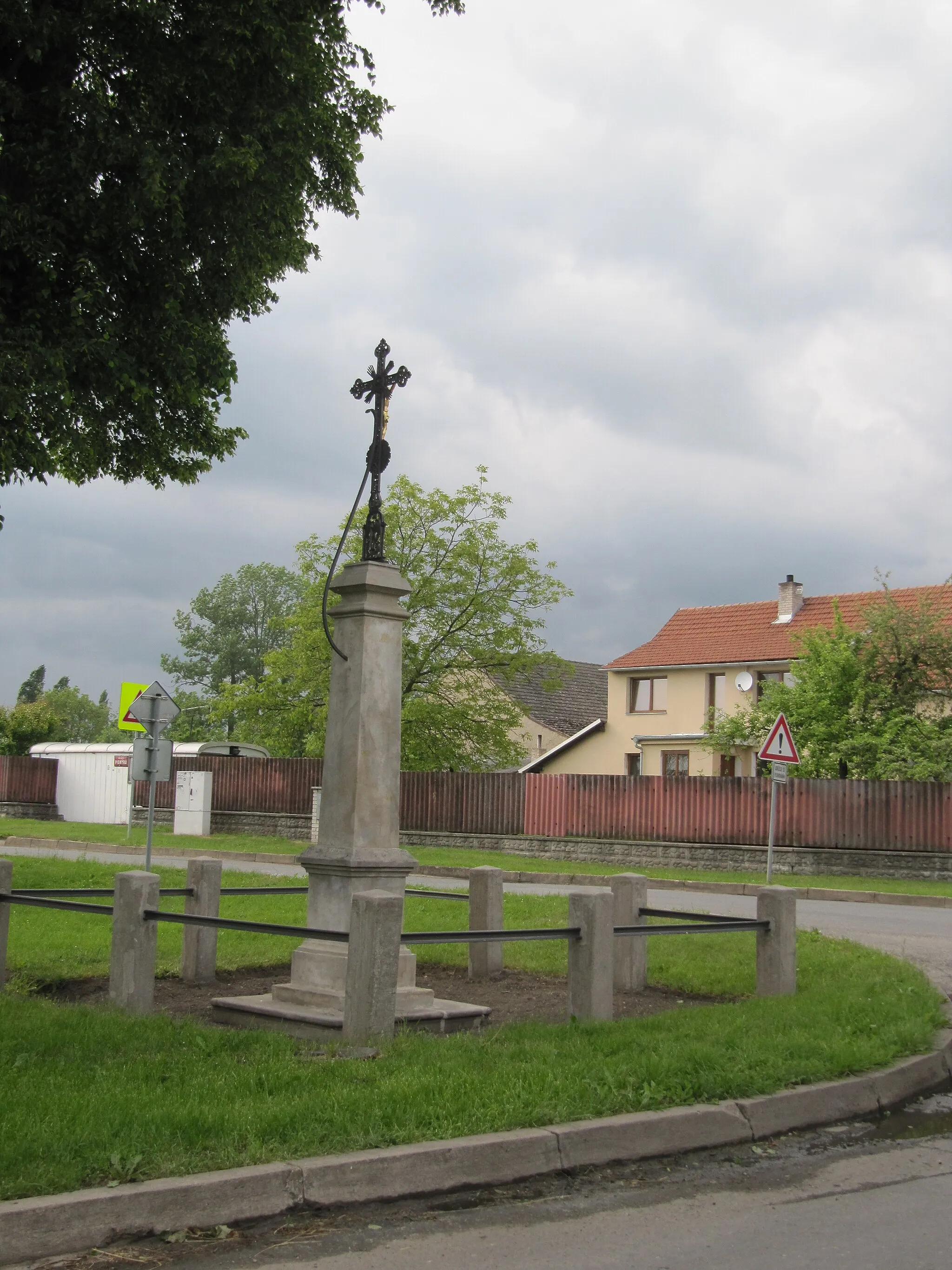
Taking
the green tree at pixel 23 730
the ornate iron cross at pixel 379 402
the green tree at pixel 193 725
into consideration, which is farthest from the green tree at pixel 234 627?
the ornate iron cross at pixel 379 402

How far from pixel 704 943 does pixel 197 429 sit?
909 cm

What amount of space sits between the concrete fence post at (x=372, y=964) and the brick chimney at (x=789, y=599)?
38697 millimetres

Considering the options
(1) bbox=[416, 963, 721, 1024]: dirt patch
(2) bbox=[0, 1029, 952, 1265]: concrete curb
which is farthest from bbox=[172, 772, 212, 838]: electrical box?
(2) bbox=[0, 1029, 952, 1265]: concrete curb

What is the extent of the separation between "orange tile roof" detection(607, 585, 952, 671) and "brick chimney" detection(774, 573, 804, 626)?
0.21m

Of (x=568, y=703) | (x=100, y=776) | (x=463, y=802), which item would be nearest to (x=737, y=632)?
(x=568, y=703)

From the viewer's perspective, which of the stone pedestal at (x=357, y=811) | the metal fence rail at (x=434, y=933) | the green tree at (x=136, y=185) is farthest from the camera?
the green tree at (x=136, y=185)

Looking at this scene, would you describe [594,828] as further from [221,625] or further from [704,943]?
[221,625]

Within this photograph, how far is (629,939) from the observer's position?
9992 millimetres

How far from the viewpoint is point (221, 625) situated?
94500mm

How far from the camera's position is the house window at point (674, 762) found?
43.5m

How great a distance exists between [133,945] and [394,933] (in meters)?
2.16

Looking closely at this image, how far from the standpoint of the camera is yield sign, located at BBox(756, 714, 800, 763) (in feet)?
67.1

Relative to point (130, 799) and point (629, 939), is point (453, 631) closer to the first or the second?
point (130, 799)

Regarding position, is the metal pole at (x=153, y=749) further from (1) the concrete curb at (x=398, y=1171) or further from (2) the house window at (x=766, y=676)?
(2) the house window at (x=766, y=676)
